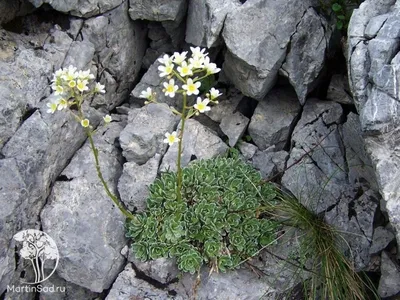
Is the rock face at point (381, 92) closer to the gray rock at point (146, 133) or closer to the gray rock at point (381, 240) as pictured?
the gray rock at point (381, 240)

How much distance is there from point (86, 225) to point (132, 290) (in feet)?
2.61

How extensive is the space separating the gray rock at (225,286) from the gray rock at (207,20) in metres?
2.49

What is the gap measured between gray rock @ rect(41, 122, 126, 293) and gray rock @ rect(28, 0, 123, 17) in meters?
1.68

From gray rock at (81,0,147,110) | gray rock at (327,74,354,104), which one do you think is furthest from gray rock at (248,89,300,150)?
gray rock at (81,0,147,110)

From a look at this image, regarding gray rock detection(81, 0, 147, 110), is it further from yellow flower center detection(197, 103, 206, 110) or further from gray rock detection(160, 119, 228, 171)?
yellow flower center detection(197, 103, 206, 110)

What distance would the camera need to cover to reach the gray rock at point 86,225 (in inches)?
199

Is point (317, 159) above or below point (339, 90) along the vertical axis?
below

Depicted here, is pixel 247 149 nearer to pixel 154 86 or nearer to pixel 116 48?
pixel 154 86

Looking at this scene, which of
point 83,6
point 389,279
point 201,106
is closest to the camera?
point 201,106

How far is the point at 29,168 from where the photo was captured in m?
5.05

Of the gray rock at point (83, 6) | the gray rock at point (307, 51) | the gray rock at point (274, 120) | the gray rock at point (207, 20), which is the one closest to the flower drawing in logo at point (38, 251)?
the gray rock at point (83, 6)

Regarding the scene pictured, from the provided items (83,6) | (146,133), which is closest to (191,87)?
(146,133)

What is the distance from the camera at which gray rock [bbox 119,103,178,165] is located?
5543mm

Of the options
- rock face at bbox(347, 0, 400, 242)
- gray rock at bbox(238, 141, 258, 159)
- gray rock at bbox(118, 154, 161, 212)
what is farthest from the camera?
gray rock at bbox(238, 141, 258, 159)
